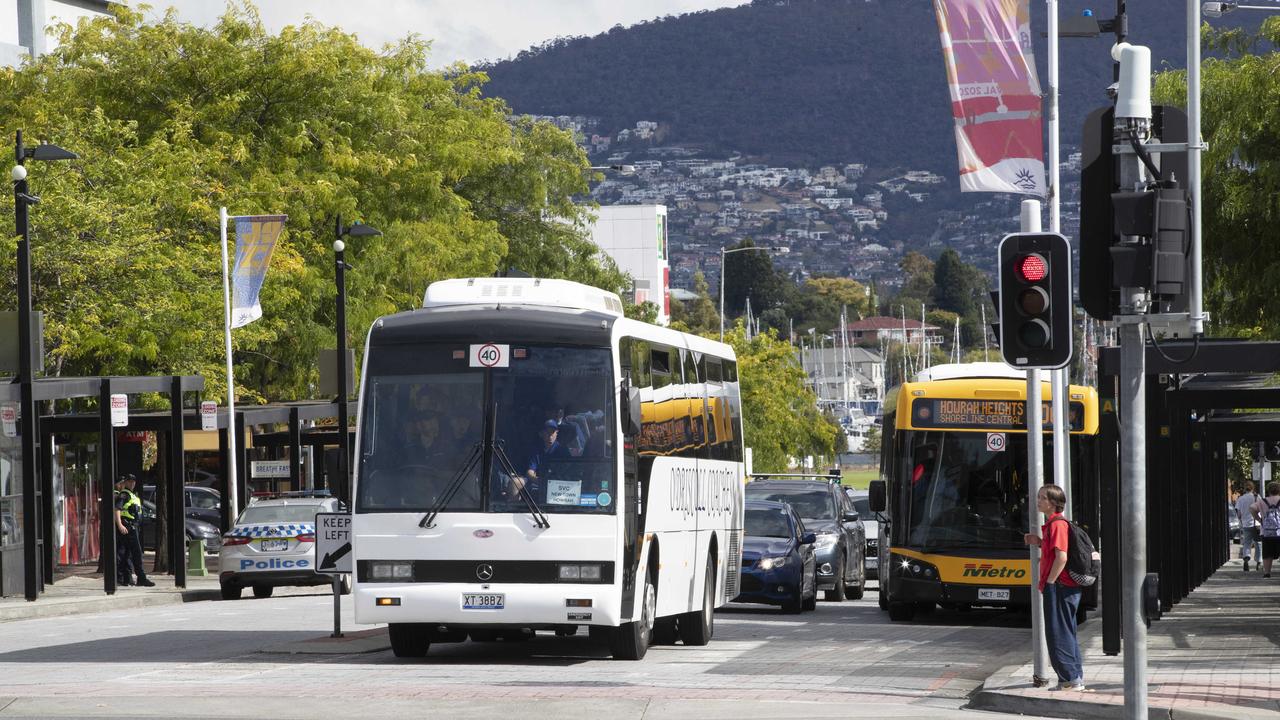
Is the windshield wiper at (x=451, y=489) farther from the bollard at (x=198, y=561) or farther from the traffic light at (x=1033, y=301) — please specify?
the bollard at (x=198, y=561)

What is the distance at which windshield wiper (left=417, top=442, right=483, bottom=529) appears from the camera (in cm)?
1636

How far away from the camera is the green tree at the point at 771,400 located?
7556 cm

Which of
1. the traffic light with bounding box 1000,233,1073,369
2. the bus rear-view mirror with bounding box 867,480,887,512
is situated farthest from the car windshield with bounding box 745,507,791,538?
the traffic light with bounding box 1000,233,1073,369

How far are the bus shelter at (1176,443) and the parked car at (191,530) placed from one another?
67.7 feet

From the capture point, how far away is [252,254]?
35438mm

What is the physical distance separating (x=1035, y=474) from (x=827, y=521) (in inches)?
626

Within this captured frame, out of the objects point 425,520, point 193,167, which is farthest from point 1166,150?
point 193,167

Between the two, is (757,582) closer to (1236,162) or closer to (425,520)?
(1236,162)

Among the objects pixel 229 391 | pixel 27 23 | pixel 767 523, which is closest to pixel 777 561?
pixel 767 523

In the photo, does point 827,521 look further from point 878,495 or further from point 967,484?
point 967,484

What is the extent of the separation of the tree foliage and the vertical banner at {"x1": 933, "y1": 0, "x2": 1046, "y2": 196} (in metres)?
19.5

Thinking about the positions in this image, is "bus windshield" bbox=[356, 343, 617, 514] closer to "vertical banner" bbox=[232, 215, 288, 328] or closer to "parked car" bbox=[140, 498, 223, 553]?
"vertical banner" bbox=[232, 215, 288, 328]

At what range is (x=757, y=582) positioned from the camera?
26.3 m

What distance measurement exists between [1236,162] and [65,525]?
26208mm
